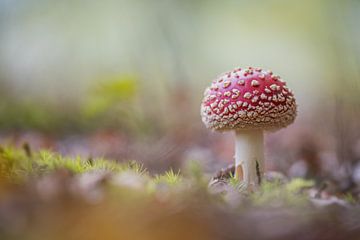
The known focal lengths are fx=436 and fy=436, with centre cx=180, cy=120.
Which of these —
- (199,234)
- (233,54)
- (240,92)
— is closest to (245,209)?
(199,234)

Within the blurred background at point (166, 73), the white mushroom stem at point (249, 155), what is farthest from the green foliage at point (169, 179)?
the blurred background at point (166, 73)

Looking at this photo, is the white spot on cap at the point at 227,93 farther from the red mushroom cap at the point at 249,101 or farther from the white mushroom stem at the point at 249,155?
the white mushroom stem at the point at 249,155

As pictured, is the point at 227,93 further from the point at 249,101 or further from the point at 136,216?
the point at 136,216

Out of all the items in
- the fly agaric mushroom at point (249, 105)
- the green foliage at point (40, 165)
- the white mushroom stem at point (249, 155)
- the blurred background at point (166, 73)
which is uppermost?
the blurred background at point (166, 73)

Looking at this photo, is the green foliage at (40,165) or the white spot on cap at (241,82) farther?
the white spot on cap at (241,82)

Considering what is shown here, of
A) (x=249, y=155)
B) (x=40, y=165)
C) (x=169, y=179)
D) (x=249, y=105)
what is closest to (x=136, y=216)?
(x=169, y=179)

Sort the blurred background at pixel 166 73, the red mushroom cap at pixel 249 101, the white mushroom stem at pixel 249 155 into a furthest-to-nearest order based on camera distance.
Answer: the blurred background at pixel 166 73, the white mushroom stem at pixel 249 155, the red mushroom cap at pixel 249 101

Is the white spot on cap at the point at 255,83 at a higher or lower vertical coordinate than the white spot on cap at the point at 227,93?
higher

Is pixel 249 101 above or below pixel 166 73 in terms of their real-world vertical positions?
below

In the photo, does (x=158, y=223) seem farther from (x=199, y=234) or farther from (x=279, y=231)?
(x=279, y=231)
